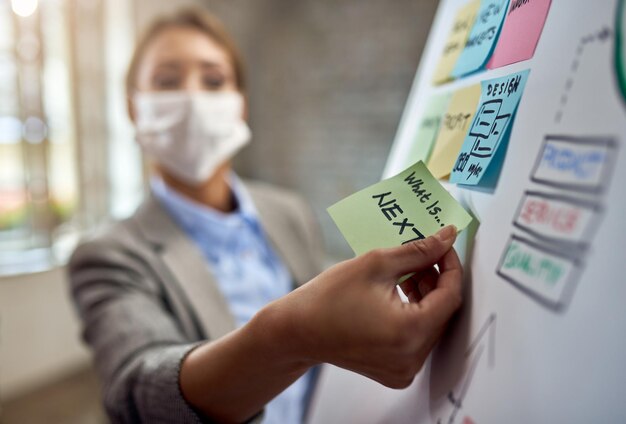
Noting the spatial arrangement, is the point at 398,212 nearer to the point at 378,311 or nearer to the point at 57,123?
the point at 378,311

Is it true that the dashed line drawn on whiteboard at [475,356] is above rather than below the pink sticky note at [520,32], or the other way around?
below

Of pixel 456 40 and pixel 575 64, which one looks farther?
pixel 456 40

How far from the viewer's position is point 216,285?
782 millimetres

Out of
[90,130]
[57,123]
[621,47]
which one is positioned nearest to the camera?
[621,47]

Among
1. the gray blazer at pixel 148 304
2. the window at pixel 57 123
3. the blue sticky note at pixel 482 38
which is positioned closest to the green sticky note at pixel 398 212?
the blue sticky note at pixel 482 38

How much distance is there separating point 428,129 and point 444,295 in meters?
0.20

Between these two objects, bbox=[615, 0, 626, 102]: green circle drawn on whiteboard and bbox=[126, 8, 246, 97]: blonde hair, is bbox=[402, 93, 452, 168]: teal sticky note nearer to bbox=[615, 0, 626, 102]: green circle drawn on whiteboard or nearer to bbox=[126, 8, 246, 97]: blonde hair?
bbox=[615, 0, 626, 102]: green circle drawn on whiteboard

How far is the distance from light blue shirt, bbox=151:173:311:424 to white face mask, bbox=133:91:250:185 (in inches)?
2.7

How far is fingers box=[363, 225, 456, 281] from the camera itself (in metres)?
0.31

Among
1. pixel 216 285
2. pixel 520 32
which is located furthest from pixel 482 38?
pixel 216 285

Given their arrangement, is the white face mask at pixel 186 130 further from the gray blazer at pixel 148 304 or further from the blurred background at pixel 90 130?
the blurred background at pixel 90 130

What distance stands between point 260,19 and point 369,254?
2.78m

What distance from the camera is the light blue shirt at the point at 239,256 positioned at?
80 cm

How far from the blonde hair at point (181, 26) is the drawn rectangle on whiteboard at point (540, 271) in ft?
2.98
